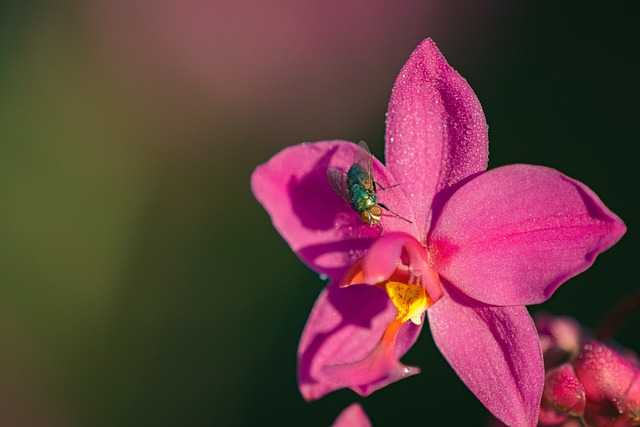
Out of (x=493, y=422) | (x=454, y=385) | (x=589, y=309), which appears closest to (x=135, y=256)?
(x=454, y=385)

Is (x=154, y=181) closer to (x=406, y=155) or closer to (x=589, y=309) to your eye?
(x=589, y=309)

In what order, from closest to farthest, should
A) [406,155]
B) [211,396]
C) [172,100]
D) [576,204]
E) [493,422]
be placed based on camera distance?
[576,204]
[406,155]
[493,422]
[211,396]
[172,100]

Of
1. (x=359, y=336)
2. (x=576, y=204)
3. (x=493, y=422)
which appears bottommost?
(x=493, y=422)

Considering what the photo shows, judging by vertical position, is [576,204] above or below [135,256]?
above

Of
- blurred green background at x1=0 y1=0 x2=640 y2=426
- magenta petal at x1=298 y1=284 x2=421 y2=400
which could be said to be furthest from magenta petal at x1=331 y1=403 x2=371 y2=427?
blurred green background at x1=0 y1=0 x2=640 y2=426

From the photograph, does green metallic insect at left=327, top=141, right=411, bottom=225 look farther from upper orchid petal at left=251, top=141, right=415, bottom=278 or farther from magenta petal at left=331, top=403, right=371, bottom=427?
magenta petal at left=331, top=403, right=371, bottom=427

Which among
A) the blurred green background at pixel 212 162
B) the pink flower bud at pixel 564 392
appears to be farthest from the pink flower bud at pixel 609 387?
the blurred green background at pixel 212 162

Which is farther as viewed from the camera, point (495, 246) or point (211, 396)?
point (211, 396)

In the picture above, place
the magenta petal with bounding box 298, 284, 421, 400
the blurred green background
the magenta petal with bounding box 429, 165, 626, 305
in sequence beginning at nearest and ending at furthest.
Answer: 1. the magenta petal with bounding box 429, 165, 626, 305
2. the magenta petal with bounding box 298, 284, 421, 400
3. the blurred green background
